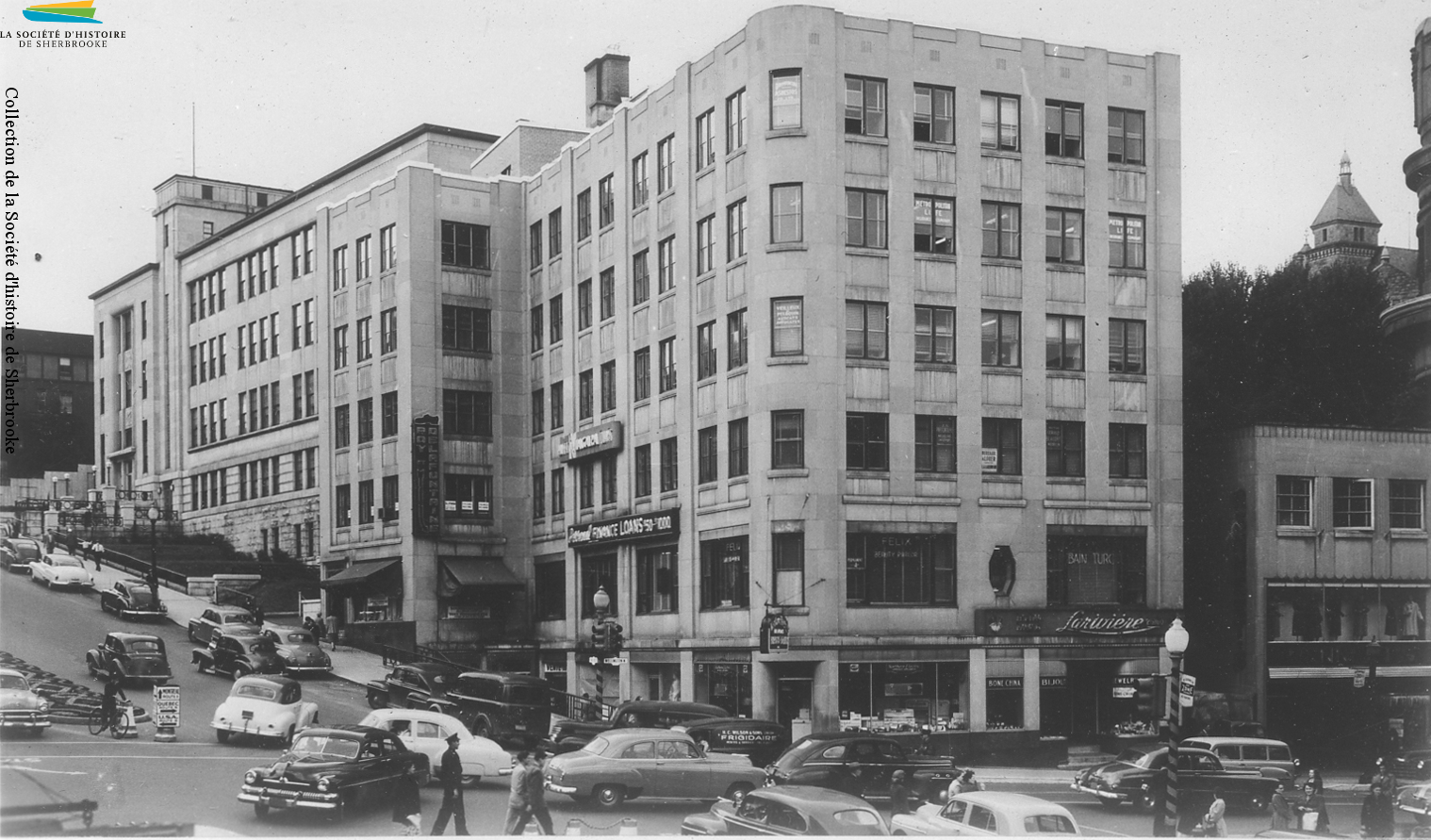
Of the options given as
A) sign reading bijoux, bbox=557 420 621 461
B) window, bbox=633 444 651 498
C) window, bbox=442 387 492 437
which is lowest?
window, bbox=633 444 651 498

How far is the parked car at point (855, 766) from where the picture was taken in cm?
3531

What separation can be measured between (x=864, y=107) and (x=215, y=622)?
29.2 m

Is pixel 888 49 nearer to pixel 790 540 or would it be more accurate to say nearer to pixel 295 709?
pixel 790 540

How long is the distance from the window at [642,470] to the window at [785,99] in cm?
1373

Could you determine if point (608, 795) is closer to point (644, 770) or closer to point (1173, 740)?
point (644, 770)

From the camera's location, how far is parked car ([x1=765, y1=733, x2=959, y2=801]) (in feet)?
116

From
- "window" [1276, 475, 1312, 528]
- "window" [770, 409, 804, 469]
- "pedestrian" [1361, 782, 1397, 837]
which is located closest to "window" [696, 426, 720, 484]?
"window" [770, 409, 804, 469]

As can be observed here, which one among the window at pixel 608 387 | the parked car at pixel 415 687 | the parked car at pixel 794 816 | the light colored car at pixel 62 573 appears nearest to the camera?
the parked car at pixel 794 816

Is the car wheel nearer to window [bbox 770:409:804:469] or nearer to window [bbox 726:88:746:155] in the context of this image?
window [bbox 770:409:804:469]

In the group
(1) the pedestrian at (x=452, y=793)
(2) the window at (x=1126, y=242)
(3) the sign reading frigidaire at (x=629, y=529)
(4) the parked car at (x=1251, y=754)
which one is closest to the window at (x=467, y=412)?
(3) the sign reading frigidaire at (x=629, y=529)

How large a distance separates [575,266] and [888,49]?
1760cm

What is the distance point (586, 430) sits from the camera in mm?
63062

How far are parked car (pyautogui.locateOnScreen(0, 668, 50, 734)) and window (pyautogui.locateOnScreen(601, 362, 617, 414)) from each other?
27.3 m

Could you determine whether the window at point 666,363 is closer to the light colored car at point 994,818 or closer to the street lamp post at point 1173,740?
the street lamp post at point 1173,740
